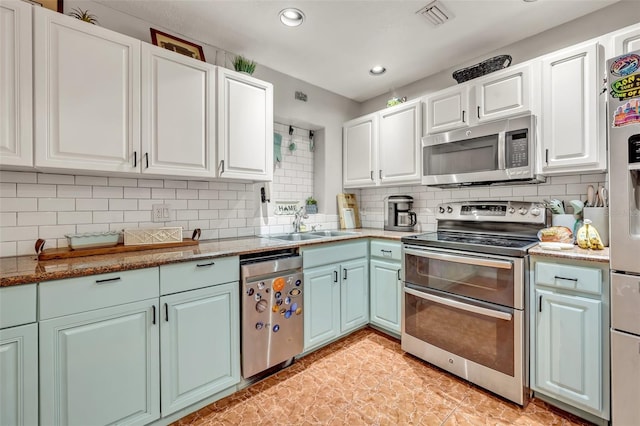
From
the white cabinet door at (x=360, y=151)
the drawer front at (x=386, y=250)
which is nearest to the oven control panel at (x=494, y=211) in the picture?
the drawer front at (x=386, y=250)

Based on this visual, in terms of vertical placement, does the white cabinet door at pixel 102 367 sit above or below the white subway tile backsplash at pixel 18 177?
below

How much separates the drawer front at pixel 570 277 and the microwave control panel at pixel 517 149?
0.78 metres

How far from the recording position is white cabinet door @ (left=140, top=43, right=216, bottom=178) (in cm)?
183

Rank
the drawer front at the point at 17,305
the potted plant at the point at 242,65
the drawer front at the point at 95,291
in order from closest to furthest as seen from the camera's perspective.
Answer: the drawer front at the point at 17,305, the drawer front at the point at 95,291, the potted plant at the point at 242,65

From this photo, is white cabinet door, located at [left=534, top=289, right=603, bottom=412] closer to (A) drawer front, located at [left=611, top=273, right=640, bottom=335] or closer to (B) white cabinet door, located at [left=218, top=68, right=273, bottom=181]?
(A) drawer front, located at [left=611, top=273, right=640, bottom=335]

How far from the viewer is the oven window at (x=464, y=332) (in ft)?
5.91

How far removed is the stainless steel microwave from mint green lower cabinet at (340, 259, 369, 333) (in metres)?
1.03

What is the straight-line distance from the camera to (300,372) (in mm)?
2141

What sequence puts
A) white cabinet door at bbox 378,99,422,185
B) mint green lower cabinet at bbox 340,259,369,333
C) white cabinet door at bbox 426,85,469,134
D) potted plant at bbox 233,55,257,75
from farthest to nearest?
white cabinet door at bbox 378,99,422,185
mint green lower cabinet at bbox 340,259,369,333
white cabinet door at bbox 426,85,469,134
potted plant at bbox 233,55,257,75

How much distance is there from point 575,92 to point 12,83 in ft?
10.6

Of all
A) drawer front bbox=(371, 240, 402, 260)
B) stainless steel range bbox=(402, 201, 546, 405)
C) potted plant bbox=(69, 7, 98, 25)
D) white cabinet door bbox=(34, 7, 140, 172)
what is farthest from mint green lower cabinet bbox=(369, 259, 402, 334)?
potted plant bbox=(69, 7, 98, 25)

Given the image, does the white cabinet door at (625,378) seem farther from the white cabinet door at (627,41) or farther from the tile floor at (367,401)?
the white cabinet door at (627,41)

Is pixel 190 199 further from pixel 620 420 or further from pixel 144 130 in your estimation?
pixel 620 420

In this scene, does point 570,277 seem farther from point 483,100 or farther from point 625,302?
point 483,100
